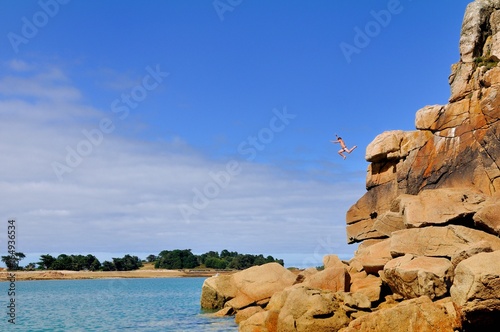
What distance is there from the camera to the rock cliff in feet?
57.6

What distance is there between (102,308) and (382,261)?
91.3 feet

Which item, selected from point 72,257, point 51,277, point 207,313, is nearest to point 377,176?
point 207,313

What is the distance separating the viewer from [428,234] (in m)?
24.0

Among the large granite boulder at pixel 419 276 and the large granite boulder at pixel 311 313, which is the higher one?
the large granite boulder at pixel 419 276

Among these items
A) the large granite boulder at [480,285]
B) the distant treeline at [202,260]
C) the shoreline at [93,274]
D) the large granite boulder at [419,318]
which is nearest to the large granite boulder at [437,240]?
the large granite boulder at [480,285]

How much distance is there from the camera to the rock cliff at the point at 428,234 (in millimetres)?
17547

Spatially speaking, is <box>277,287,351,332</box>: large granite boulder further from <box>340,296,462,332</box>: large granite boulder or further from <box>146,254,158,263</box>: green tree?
<box>146,254,158,263</box>: green tree

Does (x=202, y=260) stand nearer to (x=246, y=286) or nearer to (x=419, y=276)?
(x=246, y=286)

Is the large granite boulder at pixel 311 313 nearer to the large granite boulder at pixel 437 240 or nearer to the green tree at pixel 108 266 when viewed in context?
the large granite boulder at pixel 437 240

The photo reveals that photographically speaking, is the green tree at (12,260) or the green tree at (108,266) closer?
the green tree at (12,260)

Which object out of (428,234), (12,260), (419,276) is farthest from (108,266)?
(419,276)

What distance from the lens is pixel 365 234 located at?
35469 millimetres

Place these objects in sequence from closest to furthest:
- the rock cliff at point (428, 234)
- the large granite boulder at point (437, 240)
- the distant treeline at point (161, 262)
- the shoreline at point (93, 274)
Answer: the rock cliff at point (428, 234) < the large granite boulder at point (437, 240) < the shoreline at point (93, 274) < the distant treeline at point (161, 262)

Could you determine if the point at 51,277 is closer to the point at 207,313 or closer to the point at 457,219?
the point at 207,313
